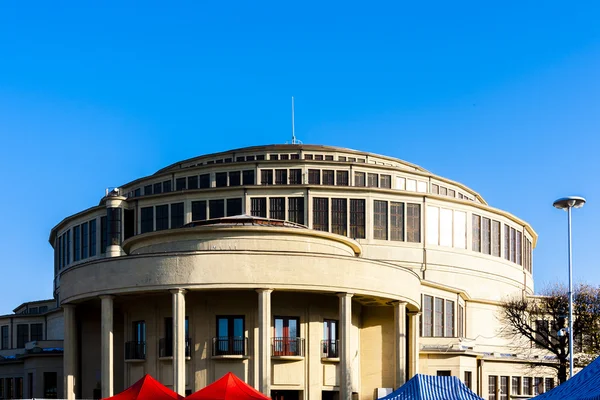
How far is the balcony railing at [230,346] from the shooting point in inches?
1823

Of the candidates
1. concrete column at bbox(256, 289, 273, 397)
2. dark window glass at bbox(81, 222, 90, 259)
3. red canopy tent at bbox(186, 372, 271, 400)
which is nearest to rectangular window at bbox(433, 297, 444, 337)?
concrete column at bbox(256, 289, 273, 397)

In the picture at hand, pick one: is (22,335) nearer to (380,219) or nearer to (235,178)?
(235,178)

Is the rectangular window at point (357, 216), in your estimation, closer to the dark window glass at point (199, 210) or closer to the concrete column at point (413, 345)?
the dark window glass at point (199, 210)

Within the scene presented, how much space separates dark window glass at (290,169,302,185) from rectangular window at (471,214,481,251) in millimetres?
14159

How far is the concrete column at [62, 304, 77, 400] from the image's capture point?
162ft

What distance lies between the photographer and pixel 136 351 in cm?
4862

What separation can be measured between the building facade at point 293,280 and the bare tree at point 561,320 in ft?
11.9

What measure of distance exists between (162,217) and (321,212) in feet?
39.0

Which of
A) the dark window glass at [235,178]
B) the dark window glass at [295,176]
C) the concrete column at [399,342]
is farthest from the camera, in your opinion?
the dark window glass at [235,178]

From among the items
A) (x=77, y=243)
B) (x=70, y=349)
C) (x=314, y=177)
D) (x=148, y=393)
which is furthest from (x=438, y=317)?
(x=148, y=393)

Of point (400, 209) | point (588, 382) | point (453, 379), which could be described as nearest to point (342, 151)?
point (400, 209)

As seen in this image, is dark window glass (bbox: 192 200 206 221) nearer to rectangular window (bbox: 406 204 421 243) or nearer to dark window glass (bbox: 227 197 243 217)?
dark window glass (bbox: 227 197 243 217)

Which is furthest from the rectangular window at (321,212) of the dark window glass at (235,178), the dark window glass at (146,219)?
the dark window glass at (146,219)

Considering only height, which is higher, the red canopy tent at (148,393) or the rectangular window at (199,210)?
the rectangular window at (199,210)
